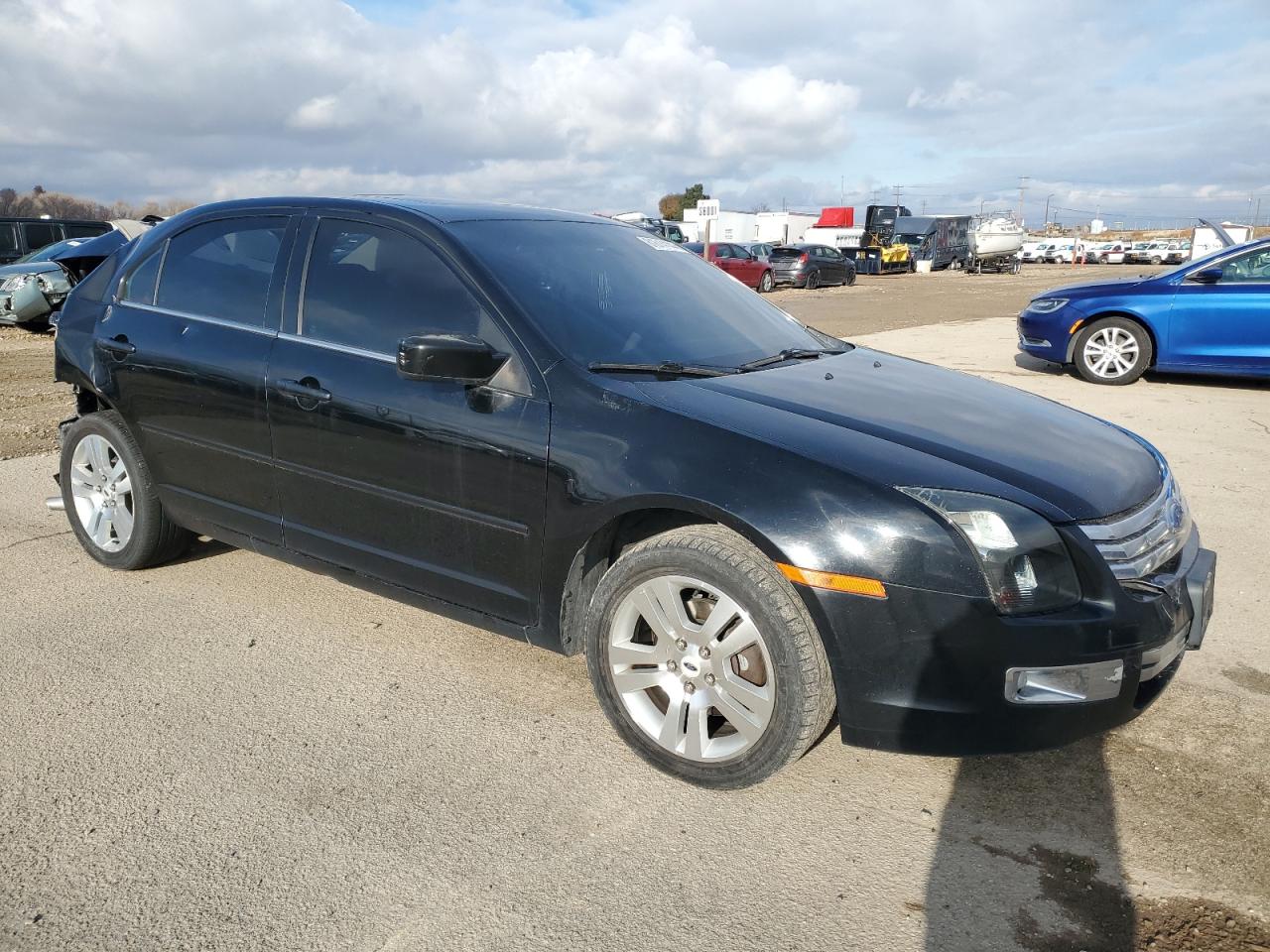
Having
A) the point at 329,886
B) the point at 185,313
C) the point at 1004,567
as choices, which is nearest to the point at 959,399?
the point at 1004,567

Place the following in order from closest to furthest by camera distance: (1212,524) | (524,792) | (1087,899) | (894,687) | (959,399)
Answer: (1087,899) → (894,687) → (524,792) → (959,399) → (1212,524)

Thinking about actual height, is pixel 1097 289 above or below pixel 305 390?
above

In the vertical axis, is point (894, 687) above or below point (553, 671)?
above

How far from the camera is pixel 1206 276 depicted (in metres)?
9.16

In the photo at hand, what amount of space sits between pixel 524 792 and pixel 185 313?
2484 millimetres

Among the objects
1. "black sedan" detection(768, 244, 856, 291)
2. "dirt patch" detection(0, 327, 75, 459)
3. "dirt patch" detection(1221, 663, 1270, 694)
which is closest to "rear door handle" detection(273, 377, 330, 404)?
"dirt patch" detection(1221, 663, 1270, 694)

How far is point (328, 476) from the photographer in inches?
139

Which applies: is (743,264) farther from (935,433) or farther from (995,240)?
(935,433)

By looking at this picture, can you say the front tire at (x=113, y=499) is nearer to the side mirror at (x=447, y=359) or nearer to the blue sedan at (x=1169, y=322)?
the side mirror at (x=447, y=359)

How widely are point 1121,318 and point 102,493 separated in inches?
353

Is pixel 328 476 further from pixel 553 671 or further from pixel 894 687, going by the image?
pixel 894 687

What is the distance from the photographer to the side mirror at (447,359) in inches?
117

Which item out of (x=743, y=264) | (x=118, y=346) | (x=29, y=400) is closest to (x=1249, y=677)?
(x=118, y=346)

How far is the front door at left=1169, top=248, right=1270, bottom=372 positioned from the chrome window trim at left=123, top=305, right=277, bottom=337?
8.63 metres
